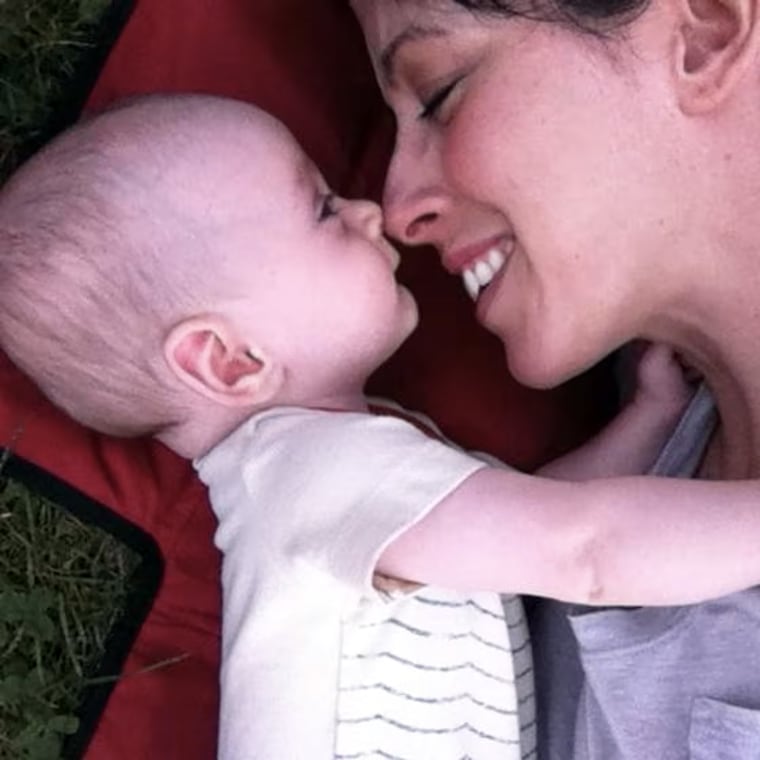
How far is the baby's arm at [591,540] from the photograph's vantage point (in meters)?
1.77

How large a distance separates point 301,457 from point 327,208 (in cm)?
32

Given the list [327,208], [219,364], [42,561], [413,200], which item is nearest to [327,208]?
[327,208]

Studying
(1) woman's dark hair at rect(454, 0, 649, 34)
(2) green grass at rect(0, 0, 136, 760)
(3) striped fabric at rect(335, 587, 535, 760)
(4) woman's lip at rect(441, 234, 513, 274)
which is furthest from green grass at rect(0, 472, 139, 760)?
(1) woman's dark hair at rect(454, 0, 649, 34)

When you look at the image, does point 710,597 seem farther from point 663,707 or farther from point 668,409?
point 668,409

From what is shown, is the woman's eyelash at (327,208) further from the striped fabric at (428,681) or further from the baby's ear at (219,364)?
the striped fabric at (428,681)

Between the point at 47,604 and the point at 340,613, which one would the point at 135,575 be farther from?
the point at 340,613

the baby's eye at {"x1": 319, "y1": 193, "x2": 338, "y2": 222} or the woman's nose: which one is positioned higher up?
the woman's nose

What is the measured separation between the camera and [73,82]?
2.27 metres

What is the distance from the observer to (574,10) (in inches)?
70.2

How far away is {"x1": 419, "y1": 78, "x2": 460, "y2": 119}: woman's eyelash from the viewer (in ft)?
6.17

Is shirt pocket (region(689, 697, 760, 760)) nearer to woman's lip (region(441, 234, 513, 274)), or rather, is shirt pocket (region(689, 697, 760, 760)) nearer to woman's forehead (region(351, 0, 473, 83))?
woman's lip (region(441, 234, 513, 274))

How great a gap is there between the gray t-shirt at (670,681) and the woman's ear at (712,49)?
534 mm

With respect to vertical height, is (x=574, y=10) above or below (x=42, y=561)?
above

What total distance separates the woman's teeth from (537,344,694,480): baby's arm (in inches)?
11.6
